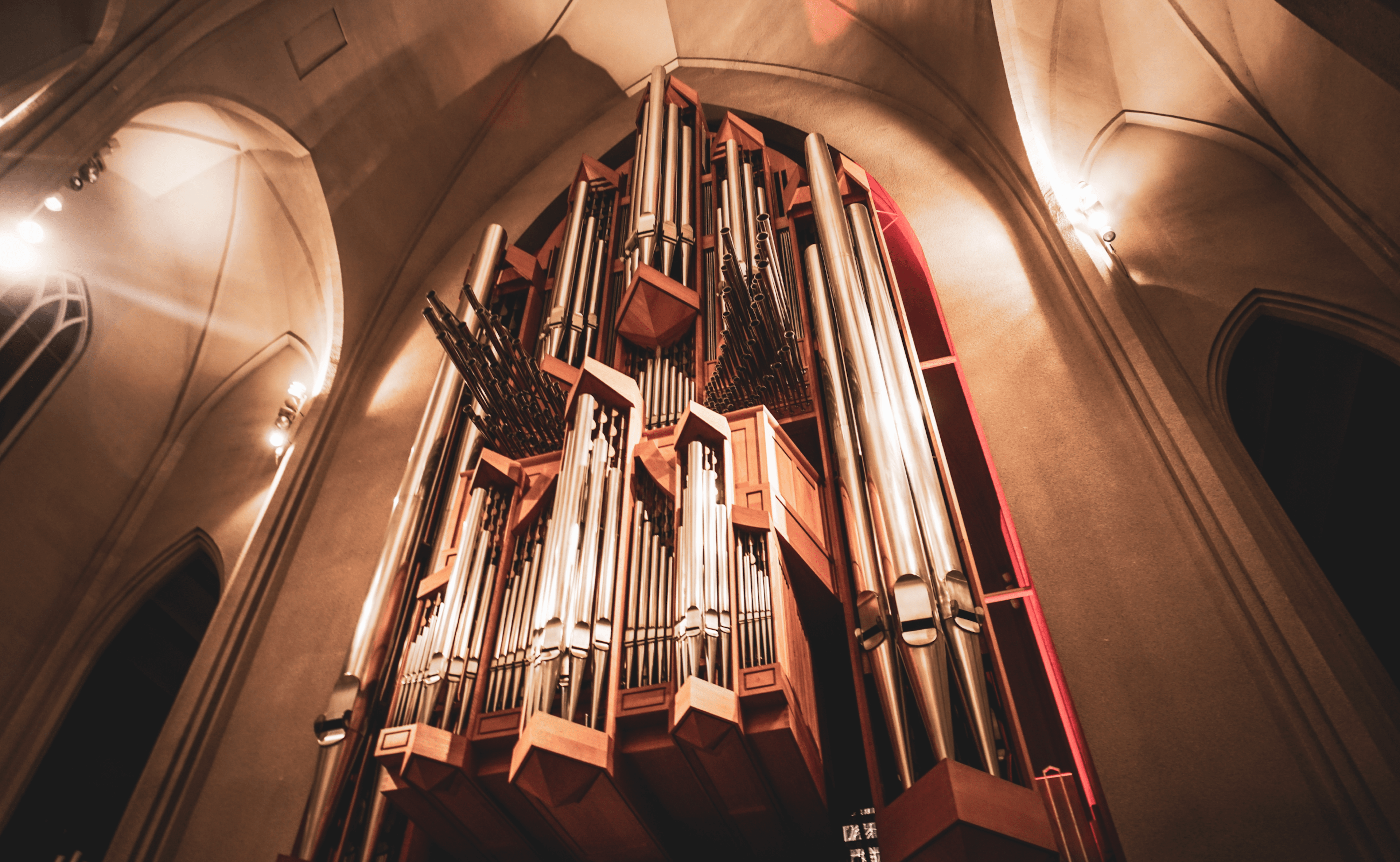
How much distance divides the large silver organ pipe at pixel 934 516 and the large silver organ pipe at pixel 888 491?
38 millimetres

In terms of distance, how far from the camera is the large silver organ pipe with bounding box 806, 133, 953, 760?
10.1 feet

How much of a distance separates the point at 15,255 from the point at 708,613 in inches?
265

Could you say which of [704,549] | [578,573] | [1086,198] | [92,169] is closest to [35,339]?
[92,169]

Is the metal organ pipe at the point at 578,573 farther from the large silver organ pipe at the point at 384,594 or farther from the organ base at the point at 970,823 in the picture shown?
the organ base at the point at 970,823

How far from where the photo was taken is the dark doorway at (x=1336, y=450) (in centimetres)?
569

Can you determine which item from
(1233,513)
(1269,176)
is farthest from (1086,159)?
(1233,513)

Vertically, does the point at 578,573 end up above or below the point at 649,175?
below

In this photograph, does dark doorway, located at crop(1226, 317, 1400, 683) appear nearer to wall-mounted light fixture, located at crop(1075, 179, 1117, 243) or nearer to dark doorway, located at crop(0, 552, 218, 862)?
wall-mounted light fixture, located at crop(1075, 179, 1117, 243)

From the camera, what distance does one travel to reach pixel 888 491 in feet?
12.2

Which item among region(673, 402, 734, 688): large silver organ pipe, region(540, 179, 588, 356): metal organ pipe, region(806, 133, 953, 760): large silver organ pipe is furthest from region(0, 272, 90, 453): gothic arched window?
region(806, 133, 953, 760): large silver organ pipe

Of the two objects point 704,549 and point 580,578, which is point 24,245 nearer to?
point 580,578

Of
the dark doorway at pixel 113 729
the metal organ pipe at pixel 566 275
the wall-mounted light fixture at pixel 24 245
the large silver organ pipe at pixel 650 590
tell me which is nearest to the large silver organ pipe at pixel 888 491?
the large silver organ pipe at pixel 650 590

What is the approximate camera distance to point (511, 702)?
3.49 meters

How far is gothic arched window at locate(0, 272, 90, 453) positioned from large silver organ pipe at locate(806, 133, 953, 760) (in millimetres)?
6216
